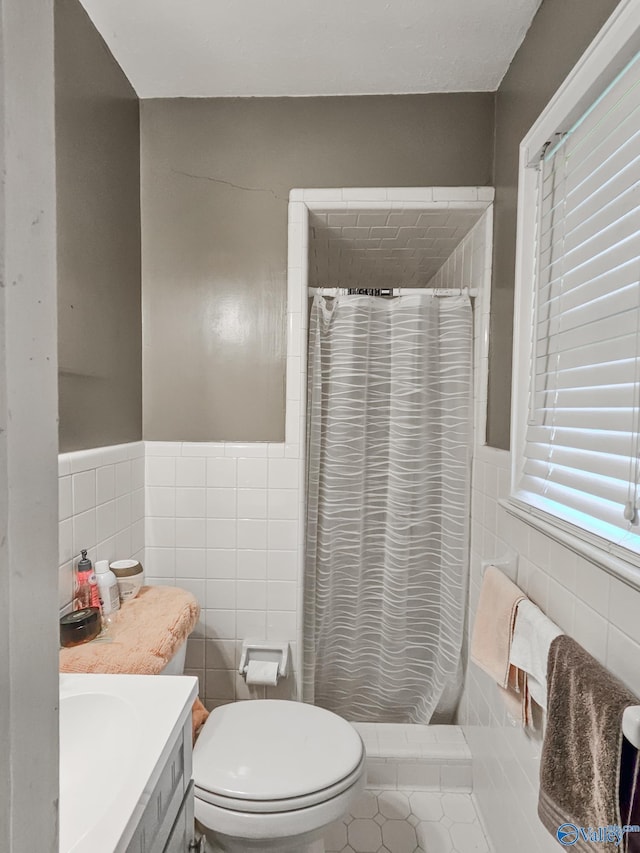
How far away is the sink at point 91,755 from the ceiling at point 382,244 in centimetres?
160

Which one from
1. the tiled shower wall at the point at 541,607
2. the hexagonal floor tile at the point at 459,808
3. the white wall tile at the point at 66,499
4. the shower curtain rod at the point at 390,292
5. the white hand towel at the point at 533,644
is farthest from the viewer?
the shower curtain rod at the point at 390,292

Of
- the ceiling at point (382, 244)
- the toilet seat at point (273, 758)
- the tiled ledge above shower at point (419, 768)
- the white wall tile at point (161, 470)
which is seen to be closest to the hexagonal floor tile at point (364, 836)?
the tiled ledge above shower at point (419, 768)

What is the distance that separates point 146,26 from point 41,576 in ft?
5.56

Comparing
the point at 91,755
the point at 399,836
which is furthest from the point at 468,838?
the point at 91,755

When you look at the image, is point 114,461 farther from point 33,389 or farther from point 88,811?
point 33,389

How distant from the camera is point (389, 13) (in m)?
1.33

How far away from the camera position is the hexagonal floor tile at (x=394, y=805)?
161 centimetres

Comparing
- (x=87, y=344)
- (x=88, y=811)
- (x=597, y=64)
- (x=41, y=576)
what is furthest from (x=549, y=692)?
(x=87, y=344)

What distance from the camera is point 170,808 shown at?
81cm

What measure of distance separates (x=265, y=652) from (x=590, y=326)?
1495mm

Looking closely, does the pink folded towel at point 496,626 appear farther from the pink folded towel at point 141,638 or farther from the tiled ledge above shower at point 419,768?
the pink folded towel at point 141,638

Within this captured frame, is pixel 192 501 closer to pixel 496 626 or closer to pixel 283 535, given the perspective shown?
pixel 283 535

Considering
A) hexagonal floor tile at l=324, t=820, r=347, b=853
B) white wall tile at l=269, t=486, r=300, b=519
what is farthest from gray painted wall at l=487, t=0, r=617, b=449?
hexagonal floor tile at l=324, t=820, r=347, b=853

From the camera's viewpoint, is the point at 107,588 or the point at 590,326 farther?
the point at 107,588
